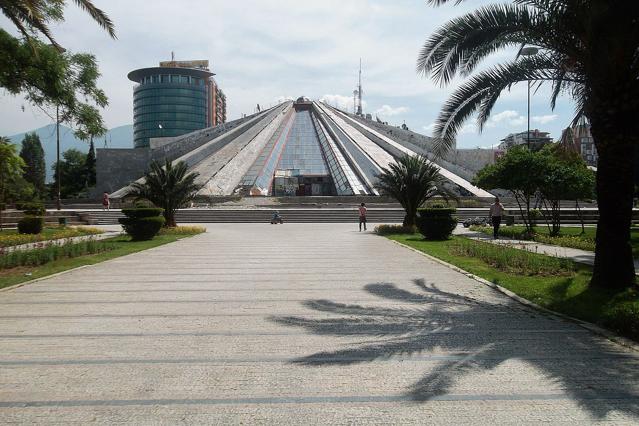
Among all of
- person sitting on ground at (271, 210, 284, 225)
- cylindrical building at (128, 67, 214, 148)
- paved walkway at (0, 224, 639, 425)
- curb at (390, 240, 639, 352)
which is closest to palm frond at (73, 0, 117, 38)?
paved walkway at (0, 224, 639, 425)

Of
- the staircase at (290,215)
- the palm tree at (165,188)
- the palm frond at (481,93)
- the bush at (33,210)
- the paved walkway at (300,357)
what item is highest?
the palm frond at (481,93)

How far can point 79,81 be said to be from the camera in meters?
12.4

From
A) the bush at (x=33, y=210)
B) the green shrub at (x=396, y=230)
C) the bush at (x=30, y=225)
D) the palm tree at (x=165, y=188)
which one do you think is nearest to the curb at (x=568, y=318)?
the green shrub at (x=396, y=230)

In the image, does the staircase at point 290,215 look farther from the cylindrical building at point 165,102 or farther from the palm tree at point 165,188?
the cylindrical building at point 165,102

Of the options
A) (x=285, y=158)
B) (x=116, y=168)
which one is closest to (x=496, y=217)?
(x=285, y=158)

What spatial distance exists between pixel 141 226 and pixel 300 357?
13.1 meters

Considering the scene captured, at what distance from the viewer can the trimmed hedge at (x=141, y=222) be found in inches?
639

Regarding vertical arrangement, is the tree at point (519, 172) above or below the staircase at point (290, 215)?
above

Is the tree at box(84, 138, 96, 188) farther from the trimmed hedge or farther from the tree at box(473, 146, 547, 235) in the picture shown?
the tree at box(473, 146, 547, 235)

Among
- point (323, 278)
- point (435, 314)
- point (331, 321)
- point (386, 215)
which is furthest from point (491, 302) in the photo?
point (386, 215)

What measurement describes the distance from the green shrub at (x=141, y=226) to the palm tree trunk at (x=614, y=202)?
13.0 metres

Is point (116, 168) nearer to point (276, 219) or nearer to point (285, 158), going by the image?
point (285, 158)

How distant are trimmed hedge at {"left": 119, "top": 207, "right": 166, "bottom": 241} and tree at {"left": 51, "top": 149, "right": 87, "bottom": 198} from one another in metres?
38.2

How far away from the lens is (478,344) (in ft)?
15.4
